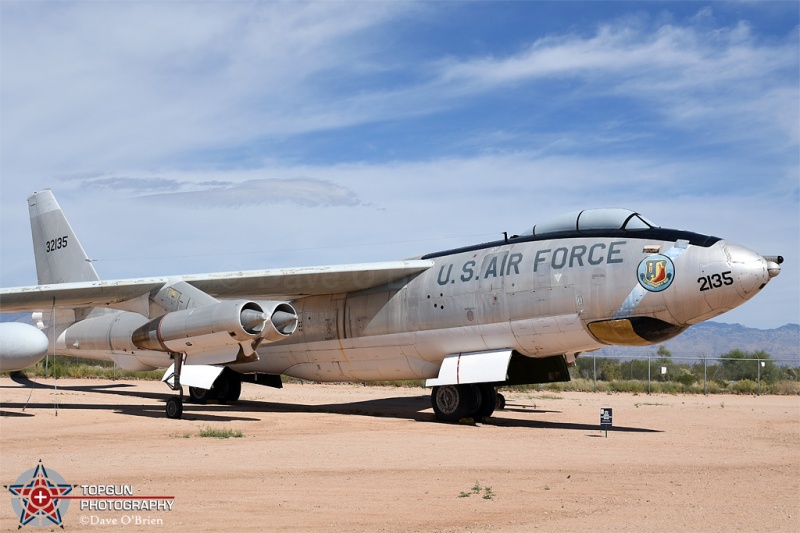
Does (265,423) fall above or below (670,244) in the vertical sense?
below

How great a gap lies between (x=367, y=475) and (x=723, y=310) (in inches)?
332

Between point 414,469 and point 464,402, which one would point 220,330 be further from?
point 414,469

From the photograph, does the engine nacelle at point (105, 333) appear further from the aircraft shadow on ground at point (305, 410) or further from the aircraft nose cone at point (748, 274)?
A: the aircraft nose cone at point (748, 274)

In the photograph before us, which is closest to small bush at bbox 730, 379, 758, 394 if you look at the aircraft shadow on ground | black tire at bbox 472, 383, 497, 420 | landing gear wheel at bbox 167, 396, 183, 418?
the aircraft shadow on ground

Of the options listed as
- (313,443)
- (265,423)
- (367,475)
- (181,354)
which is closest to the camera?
(367,475)

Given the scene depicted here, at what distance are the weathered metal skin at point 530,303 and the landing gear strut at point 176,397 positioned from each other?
3.34 metres

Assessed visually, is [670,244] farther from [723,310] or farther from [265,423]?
[265,423]

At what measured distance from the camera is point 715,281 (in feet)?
50.1

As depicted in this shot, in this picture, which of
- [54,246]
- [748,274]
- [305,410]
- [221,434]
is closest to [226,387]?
[305,410]

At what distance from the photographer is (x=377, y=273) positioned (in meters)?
19.6

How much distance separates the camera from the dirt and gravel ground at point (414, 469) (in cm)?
776

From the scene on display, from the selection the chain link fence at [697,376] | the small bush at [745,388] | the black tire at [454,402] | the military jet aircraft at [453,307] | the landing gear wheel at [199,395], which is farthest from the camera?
the chain link fence at [697,376]

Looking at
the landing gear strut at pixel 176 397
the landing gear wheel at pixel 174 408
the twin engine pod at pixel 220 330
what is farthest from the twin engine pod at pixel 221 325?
the landing gear wheel at pixel 174 408

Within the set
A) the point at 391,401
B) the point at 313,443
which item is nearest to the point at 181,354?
the point at 313,443
